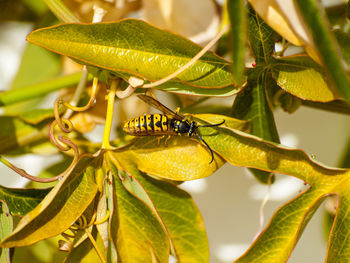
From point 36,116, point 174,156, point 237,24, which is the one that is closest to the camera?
point 237,24

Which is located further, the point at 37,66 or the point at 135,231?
the point at 37,66

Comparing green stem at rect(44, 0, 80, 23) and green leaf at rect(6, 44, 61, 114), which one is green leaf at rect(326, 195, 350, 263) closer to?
green stem at rect(44, 0, 80, 23)

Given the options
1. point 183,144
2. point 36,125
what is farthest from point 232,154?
point 36,125

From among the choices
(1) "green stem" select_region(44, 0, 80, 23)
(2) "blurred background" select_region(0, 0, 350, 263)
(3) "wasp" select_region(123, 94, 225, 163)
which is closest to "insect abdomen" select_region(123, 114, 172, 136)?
(3) "wasp" select_region(123, 94, 225, 163)

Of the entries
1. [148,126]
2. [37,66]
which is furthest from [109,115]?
[37,66]

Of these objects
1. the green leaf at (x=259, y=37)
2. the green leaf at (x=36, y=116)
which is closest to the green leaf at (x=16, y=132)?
the green leaf at (x=36, y=116)

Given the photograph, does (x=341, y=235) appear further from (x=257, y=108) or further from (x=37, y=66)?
(x=37, y=66)
